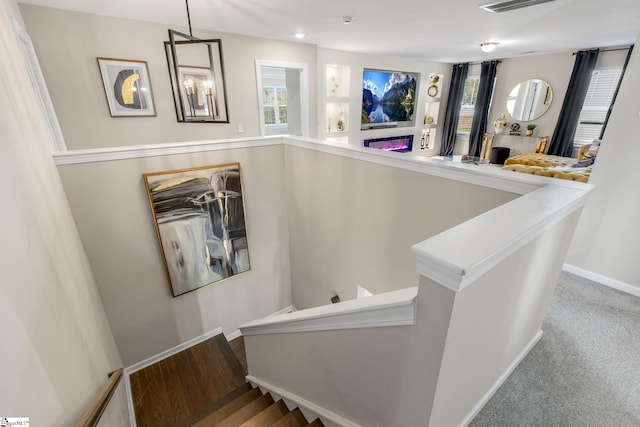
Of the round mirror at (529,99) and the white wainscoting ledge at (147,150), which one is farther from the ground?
the round mirror at (529,99)

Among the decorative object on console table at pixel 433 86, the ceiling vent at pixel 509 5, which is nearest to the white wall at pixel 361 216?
the ceiling vent at pixel 509 5

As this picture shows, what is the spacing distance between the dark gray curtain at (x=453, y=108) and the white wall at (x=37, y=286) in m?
8.38

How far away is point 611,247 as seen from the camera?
2404 millimetres

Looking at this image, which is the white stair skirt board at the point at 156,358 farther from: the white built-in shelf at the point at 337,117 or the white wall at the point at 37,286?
the white built-in shelf at the point at 337,117

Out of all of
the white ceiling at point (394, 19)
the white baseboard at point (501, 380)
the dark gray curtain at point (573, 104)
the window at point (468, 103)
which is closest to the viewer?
the white baseboard at point (501, 380)

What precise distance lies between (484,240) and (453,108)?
8.17m

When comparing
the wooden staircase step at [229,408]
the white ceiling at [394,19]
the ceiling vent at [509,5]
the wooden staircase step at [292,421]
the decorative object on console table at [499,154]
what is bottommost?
the wooden staircase step at [229,408]

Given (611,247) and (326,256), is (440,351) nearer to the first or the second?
(326,256)

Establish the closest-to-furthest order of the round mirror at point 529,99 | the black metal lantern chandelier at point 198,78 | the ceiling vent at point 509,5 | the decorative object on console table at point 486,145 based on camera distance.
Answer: the ceiling vent at point 509,5, the black metal lantern chandelier at point 198,78, the round mirror at point 529,99, the decorative object on console table at point 486,145

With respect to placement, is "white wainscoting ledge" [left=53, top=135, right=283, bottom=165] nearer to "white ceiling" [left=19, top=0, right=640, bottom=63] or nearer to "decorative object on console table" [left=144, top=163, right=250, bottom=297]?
"decorative object on console table" [left=144, top=163, right=250, bottom=297]

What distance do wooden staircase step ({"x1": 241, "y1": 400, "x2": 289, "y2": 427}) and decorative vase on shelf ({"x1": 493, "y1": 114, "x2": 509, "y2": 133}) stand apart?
752 centimetres

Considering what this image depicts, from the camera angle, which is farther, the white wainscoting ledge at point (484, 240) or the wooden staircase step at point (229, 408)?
the wooden staircase step at point (229, 408)

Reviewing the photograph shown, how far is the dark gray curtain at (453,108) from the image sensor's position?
7.43 meters

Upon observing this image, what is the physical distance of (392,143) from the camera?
7070mm
